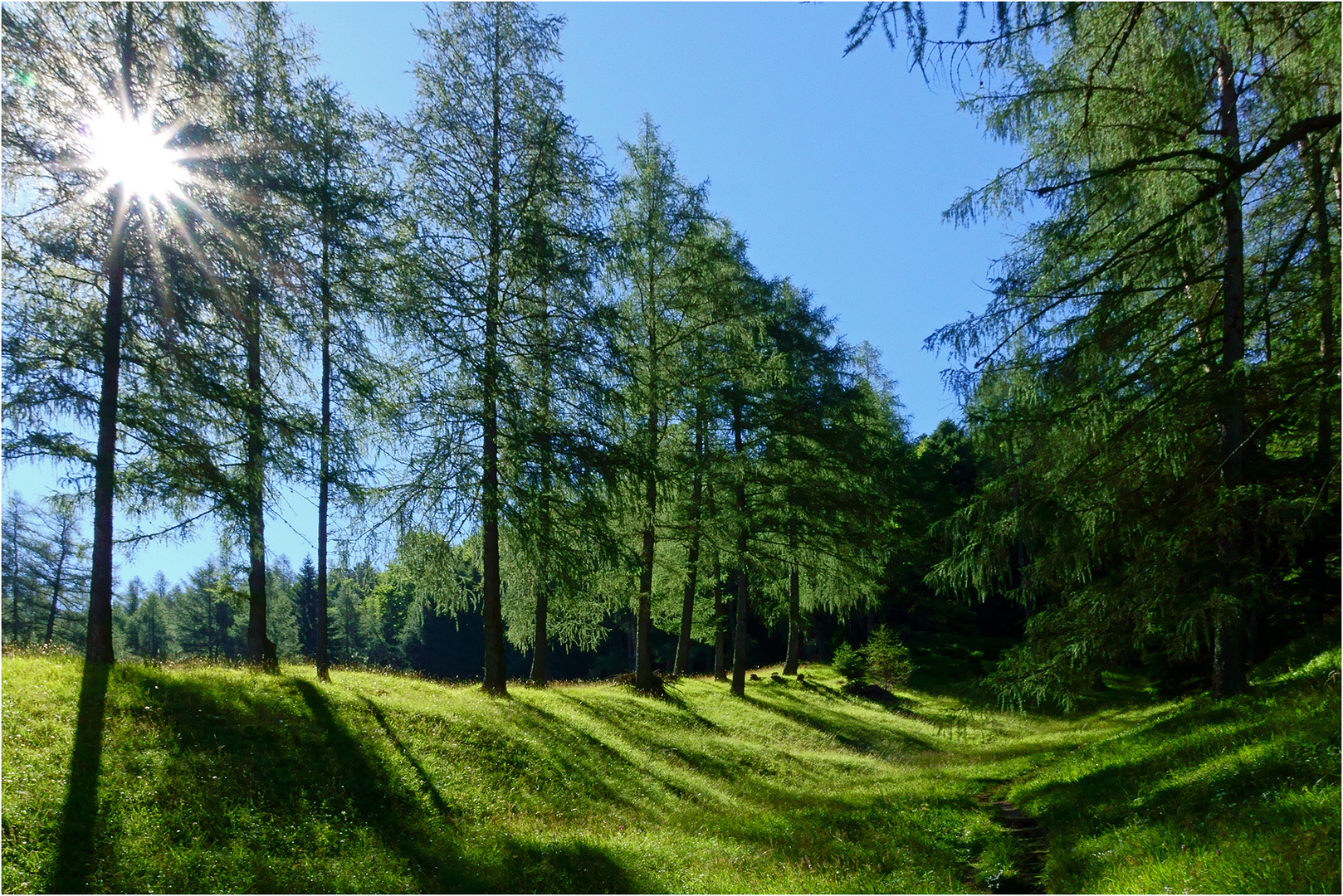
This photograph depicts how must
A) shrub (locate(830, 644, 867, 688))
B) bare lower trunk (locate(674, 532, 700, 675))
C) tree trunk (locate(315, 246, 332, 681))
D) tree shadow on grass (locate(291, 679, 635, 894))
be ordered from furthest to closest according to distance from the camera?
shrub (locate(830, 644, 867, 688))
bare lower trunk (locate(674, 532, 700, 675))
tree trunk (locate(315, 246, 332, 681))
tree shadow on grass (locate(291, 679, 635, 894))

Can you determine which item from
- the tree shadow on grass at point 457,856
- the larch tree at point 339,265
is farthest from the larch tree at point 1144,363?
the larch tree at point 339,265

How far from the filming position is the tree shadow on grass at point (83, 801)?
548 cm

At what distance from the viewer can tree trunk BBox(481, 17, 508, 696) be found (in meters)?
12.6

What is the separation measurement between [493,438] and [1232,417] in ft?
34.9

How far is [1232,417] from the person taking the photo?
341 inches

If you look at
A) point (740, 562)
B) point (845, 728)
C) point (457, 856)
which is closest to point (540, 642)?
point (740, 562)

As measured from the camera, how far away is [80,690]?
316 inches

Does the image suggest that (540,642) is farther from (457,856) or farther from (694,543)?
(457,856)

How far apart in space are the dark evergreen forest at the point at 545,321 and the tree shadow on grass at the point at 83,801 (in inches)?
54.9

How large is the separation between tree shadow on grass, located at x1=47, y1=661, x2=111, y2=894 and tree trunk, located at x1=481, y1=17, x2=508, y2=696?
569cm

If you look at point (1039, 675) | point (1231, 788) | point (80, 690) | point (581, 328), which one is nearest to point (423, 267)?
point (581, 328)

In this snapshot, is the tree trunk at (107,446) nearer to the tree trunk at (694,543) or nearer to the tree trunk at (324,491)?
the tree trunk at (324,491)

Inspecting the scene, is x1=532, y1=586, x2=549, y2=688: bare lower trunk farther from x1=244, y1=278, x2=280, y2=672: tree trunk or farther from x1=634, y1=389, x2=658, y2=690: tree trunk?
x1=244, y1=278, x2=280, y2=672: tree trunk

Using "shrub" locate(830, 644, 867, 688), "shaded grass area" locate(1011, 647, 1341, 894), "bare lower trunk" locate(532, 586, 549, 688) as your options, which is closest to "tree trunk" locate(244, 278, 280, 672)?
"bare lower trunk" locate(532, 586, 549, 688)
